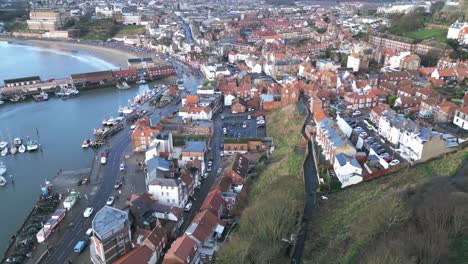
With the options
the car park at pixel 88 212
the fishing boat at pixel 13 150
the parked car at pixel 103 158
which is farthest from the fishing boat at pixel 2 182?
the car park at pixel 88 212

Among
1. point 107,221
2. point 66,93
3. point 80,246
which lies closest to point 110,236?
point 107,221

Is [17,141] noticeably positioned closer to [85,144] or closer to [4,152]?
[4,152]

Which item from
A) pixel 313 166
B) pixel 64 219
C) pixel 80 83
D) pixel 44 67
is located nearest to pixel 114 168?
pixel 64 219

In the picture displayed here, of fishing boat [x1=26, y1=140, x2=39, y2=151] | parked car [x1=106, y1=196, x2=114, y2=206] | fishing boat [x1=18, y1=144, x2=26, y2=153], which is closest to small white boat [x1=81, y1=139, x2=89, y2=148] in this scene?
fishing boat [x1=26, y1=140, x2=39, y2=151]

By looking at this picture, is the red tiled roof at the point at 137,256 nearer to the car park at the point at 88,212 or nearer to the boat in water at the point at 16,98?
the car park at the point at 88,212

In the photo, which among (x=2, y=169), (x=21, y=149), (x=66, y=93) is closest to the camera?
(x=2, y=169)

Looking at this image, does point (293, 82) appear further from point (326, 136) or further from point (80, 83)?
point (80, 83)

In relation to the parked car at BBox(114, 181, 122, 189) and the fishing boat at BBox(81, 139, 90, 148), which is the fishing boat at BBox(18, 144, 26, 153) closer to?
the fishing boat at BBox(81, 139, 90, 148)
